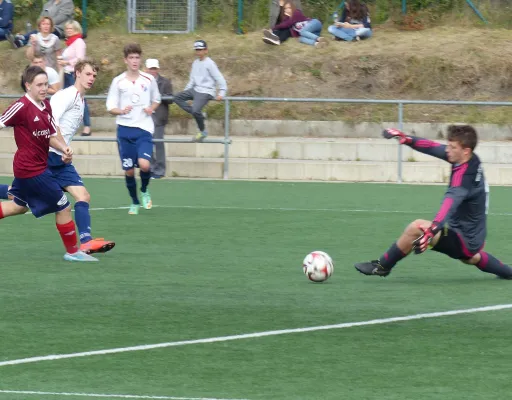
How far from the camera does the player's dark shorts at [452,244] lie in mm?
9391

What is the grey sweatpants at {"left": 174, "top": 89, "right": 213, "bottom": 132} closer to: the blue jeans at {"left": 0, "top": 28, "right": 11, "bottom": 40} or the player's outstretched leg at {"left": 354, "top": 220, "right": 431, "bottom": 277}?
the blue jeans at {"left": 0, "top": 28, "right": 11, "bottom": 40}

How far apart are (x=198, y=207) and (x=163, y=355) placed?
8.69 m

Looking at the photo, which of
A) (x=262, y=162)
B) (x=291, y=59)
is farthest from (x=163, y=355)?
(x=291, y=59)

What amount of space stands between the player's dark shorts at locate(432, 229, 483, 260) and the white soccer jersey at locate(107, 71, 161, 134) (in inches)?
233

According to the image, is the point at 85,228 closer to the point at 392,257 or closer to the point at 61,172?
the point at 61,172

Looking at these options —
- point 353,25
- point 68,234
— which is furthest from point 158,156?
point 68,234

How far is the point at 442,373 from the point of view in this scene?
6457 mm

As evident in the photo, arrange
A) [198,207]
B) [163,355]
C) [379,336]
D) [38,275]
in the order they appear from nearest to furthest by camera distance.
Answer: [163,355] → [379,336] → [38,275] → [198,207]

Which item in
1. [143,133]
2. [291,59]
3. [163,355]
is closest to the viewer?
[163,355]

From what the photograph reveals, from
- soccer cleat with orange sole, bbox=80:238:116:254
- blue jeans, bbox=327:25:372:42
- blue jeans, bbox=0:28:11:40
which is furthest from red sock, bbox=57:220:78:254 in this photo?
blue jeans, bbox=0:28:11:40

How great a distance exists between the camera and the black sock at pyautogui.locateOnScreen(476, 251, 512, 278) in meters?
9.66

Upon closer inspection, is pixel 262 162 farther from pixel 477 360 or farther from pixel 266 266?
pixel 477 360

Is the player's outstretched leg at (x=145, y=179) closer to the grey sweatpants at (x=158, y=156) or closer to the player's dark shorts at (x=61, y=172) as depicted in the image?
the player's dark shorts at (x=61, y=172)

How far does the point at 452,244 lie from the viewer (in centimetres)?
941
